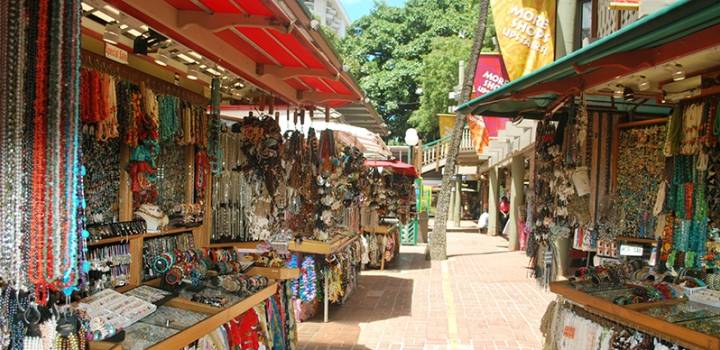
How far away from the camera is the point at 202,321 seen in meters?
3.45

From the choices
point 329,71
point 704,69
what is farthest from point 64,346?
point 704,69

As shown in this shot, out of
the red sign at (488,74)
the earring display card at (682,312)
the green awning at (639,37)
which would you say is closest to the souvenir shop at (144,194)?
the green awning at (639,37)

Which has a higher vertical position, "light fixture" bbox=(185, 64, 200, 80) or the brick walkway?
"light fixture" bbox=(185, 64, 200, 80)

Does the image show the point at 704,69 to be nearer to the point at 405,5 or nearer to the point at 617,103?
the point at 617,103

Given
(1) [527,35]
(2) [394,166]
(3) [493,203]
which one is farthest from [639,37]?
(3) [493,203]

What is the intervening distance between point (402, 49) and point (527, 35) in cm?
2289

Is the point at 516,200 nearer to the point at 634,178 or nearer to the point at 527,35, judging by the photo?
the point at 527,35

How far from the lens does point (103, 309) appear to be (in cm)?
312

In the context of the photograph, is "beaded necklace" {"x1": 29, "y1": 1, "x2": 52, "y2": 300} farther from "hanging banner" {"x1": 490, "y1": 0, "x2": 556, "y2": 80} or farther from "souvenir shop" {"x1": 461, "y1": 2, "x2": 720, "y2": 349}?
"hanging banner" {"x1": 490, "y1": 0, "x2": 556, "y2": 80}

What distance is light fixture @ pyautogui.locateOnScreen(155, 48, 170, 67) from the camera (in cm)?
381

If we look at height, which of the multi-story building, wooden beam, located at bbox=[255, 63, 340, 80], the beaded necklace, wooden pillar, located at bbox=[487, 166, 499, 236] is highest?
the multi-story building

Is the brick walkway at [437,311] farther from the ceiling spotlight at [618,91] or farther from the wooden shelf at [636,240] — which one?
the ceiling spotlight at [618,91]

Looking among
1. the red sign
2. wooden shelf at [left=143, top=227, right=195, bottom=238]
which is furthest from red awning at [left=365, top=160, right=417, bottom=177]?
wooden shelf at [left=143, top=227, right=195, bottom=238]

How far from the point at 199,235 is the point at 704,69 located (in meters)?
4.16
